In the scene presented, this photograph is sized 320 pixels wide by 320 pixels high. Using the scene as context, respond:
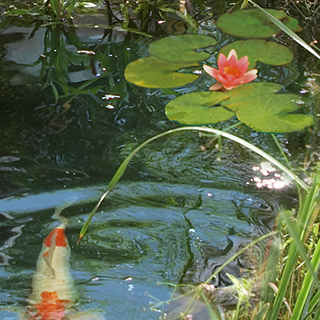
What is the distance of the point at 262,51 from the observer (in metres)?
2.34

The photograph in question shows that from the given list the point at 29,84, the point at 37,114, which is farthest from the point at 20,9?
the point at 37,114

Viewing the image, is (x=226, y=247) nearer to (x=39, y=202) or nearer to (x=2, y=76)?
(x=39, y=202)

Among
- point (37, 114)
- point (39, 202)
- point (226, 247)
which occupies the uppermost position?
point (37, 114)

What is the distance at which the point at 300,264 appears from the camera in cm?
125

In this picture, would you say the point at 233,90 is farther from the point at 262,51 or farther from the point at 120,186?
the point at 120,186

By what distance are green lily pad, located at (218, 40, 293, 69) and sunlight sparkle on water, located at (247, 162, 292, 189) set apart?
0.70 meters

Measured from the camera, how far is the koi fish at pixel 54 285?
124 centimetres

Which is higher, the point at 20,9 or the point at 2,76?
the point at 20,9

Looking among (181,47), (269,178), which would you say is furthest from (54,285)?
(181,47)

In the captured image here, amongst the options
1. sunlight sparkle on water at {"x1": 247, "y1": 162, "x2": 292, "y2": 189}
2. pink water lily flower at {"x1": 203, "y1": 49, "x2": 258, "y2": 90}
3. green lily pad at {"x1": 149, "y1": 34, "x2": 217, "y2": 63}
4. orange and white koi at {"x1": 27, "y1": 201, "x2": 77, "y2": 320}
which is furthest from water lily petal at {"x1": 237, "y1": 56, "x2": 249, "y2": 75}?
orange and white koi at {"x1": 27, "y1": 201, "x2": 77, "y2": 320}

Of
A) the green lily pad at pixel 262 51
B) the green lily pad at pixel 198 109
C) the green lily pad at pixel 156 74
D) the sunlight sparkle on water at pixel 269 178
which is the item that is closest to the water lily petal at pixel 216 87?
the green lily pad at pixel 198 109

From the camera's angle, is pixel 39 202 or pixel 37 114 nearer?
pixel 39 202

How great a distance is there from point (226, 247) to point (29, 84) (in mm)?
Answer: 1366

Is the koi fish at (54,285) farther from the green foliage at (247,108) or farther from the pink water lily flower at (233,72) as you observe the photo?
the pink water lily flower at (233,72)
